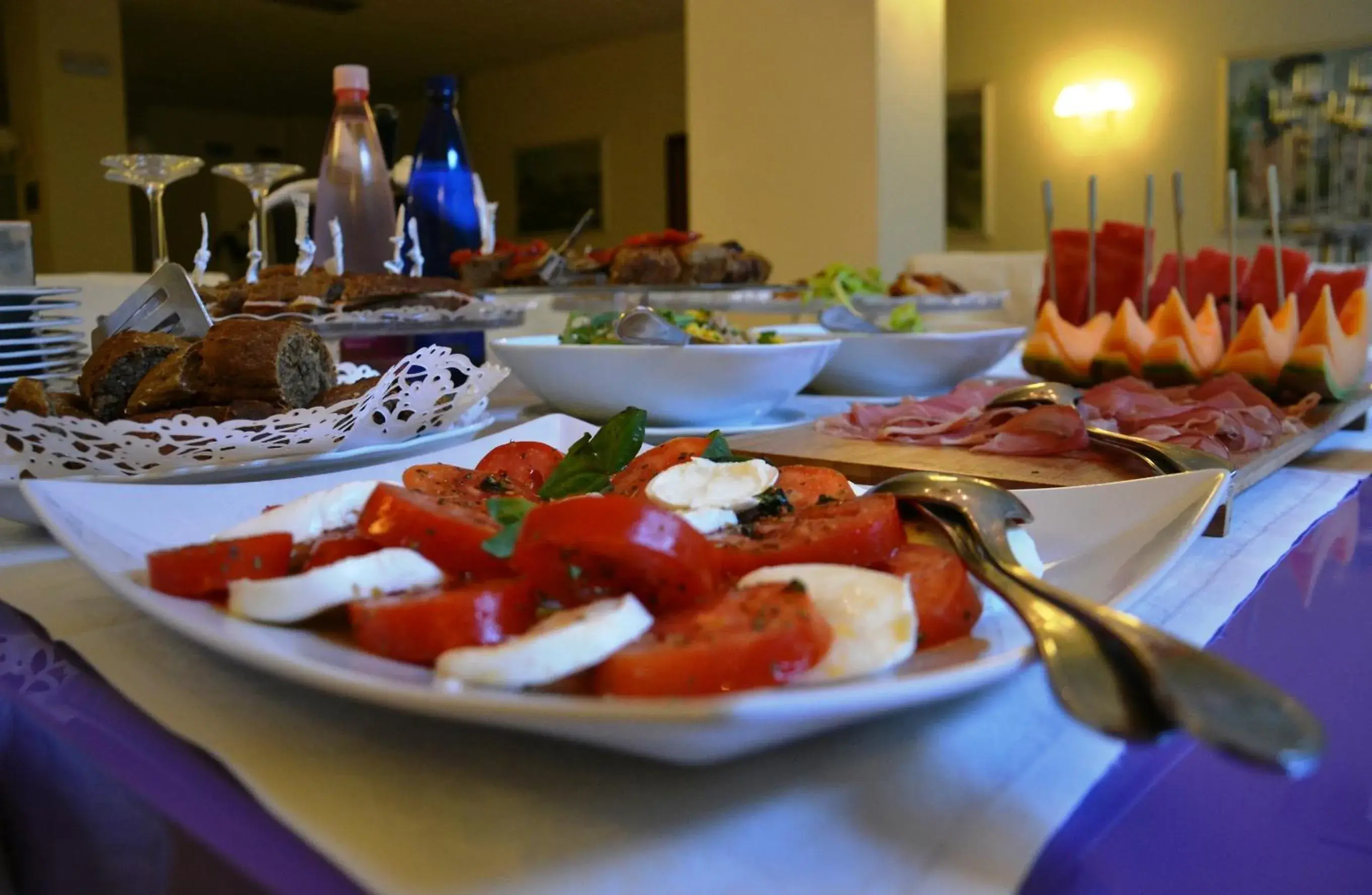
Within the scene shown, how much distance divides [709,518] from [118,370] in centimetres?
59

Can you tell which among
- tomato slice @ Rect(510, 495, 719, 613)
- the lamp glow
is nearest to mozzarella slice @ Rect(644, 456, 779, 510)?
tomato slice @ Rect(510, 495, 719, 613)

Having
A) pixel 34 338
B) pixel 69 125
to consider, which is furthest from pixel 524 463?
pixel 69 125

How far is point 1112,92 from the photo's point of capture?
6422mm

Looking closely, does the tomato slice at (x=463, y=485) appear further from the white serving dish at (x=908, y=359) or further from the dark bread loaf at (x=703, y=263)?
the dark bread loaf at (x=703, y=263)

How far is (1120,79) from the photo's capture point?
6.44m

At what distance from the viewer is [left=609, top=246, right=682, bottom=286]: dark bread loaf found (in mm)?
2230

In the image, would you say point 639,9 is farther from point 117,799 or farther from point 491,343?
point 117,799

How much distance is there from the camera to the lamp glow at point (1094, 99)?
641 centimetres

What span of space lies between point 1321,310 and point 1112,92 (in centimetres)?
590

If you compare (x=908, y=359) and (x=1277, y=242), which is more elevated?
(x=1277, y=242)

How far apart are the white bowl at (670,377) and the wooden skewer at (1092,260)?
0.64 m

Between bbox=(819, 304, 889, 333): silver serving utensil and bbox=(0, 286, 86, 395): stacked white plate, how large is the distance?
0.93 meters

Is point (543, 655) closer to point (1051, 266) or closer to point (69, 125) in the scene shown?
point (1051, 266)

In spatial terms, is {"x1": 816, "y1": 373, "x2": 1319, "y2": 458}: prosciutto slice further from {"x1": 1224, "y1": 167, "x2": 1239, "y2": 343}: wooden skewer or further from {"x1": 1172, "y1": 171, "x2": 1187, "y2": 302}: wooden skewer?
{"x1": 1172, "y1": 171, "x2": 1187, "y2": 302}: wooden skewer
